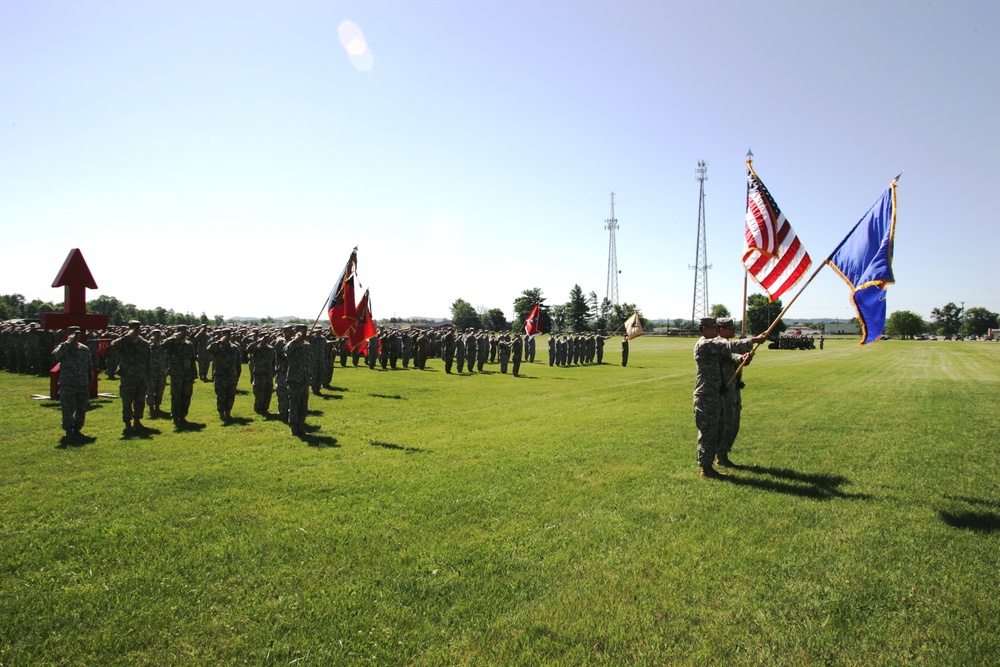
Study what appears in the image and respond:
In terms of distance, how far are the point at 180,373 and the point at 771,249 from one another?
11860mm

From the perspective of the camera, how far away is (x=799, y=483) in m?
7.45

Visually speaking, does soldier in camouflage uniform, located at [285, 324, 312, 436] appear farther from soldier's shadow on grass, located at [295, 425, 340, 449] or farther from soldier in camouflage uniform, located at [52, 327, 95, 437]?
soldier in camouflage uniform, located at [52, 327, 95, 437]

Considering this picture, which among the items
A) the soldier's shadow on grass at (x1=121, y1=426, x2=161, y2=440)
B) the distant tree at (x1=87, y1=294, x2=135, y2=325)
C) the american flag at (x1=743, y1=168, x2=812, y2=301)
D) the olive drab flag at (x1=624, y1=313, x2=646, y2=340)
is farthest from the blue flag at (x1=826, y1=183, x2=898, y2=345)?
the distant tree at (x1=87, y1=294, x2=135, y2=325)

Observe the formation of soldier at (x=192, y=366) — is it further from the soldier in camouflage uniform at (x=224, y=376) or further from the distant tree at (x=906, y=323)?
the distant tree at (x=906, y=323)

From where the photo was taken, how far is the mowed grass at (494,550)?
12.3 ft

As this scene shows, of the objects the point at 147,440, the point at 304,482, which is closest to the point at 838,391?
the point at 304,482

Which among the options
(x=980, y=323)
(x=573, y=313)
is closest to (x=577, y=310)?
(x=573, y=313)

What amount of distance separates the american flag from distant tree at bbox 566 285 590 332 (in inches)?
3777

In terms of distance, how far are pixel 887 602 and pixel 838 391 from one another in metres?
17.2

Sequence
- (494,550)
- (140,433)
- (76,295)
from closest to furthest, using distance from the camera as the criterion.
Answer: (494,550) → (140,433) → (76,295)

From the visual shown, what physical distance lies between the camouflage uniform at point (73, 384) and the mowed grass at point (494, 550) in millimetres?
370

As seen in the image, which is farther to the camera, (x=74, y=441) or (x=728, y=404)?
(x=74, y=441)

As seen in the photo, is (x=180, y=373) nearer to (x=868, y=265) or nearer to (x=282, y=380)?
(x=282, y=380)

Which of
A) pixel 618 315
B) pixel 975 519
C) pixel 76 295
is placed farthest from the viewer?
pixel 618 315
